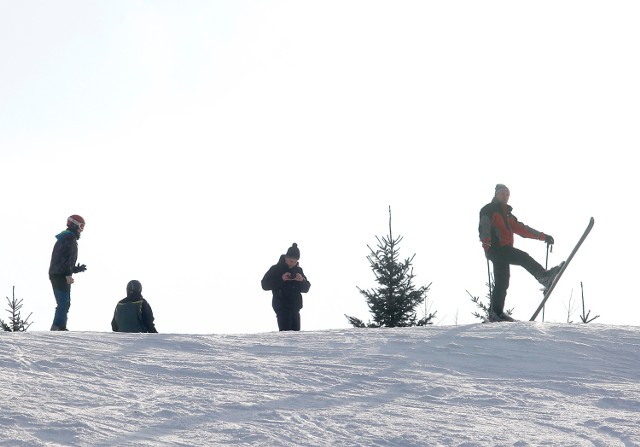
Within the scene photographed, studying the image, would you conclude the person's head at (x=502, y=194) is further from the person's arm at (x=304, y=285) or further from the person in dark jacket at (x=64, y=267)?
the person in dark jacket at (x=64, y=267)

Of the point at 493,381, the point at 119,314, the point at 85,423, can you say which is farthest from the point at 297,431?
the point at 119,314

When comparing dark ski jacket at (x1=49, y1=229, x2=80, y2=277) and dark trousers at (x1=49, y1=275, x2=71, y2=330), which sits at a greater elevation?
dark ski jacket at (x1=49, y1=229, x2=80, y2=277)

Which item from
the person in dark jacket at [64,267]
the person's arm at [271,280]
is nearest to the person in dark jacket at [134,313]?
the person in dark jacket at [64,267]

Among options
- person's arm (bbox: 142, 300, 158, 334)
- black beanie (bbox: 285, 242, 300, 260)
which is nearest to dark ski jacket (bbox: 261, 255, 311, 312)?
black beanie (bbox: 285, 242, 300, 260)

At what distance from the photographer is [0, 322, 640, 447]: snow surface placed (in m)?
6.86

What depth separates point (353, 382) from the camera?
8.54m

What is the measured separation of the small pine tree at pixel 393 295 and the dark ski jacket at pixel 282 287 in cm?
654

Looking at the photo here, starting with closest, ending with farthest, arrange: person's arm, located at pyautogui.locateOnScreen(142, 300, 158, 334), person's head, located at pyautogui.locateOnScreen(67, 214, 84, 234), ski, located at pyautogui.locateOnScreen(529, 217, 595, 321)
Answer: person's arm, located at pyautogui.locateOnScreen(142, 300, 158, 334)
person's head, located at pyautogui.locateOnScreen(67, 214, 84, 234)
ski, located at pyautogui.locateOnScreen(529, 217, 595, 321)

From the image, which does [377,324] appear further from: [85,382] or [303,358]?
[85,382]

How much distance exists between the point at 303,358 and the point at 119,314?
3.62 metres

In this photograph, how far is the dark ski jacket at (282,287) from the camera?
44.1ft

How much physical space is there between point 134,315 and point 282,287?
6.57 ft

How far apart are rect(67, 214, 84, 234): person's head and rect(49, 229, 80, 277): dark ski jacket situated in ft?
0.16

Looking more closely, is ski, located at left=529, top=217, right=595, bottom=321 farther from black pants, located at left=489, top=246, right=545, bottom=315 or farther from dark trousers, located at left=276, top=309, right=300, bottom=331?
dark trousers, located at left=276, top=309, right=300, bottom=331
